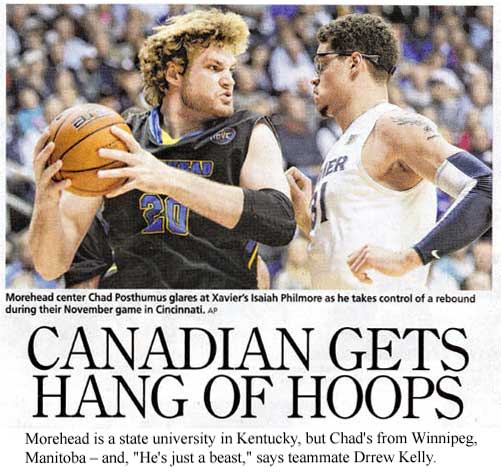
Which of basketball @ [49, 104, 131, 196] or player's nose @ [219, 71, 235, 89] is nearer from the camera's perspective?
basketball @ [49, 104, 131, 196]

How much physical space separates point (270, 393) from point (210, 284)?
529mm

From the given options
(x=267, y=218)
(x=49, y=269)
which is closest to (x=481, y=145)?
(x=267, y=218)

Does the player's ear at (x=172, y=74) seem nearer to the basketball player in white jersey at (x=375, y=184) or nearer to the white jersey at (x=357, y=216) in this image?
the basketball player in white jersey at (x=375, y=184)

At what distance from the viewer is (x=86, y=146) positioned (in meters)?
2.97

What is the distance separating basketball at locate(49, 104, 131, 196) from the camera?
2.99 meters

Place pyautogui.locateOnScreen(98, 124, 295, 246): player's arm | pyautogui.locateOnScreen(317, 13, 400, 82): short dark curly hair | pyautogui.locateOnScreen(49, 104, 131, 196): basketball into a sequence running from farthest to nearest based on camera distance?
pyautogui.locateOnScreen(317, 13, 400, 82): short dark curly hair → pyautogui.locateOnScreen(98, 124, 295, 246): player's arm → pyautogui.locateOnScreen(49, 104, 131, 196): basketball

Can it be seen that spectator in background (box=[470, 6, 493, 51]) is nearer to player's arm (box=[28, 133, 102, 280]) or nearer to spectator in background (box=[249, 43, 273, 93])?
spectator in background (box=[249, 43, 273, 93])

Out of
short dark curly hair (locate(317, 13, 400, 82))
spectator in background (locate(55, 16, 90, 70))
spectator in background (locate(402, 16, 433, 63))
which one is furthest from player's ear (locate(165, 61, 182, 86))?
spectator in background (locate(402, 16, 433, 63))

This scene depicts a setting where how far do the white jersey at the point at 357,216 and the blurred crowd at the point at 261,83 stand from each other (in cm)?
6

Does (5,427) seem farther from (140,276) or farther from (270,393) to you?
(270,393)

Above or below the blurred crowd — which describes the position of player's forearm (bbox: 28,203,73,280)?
below

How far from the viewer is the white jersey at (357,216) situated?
314cm

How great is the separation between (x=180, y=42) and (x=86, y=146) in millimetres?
609

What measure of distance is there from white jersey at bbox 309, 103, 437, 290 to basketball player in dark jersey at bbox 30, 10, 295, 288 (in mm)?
159
